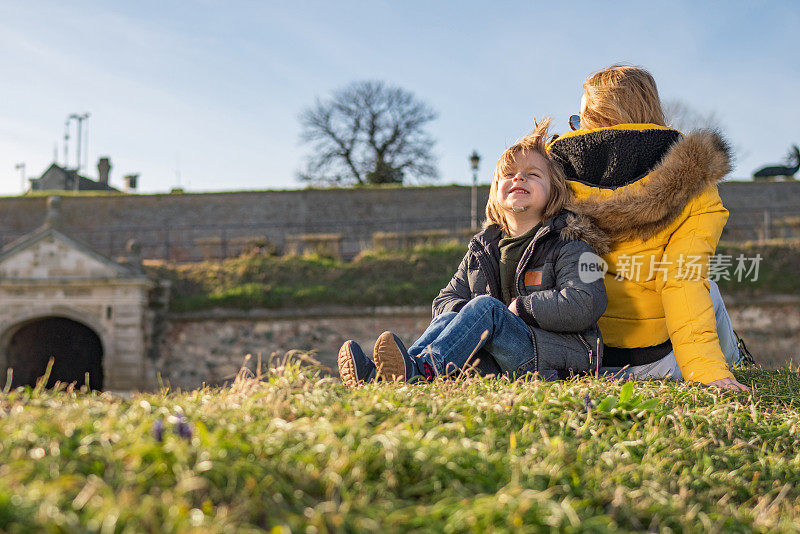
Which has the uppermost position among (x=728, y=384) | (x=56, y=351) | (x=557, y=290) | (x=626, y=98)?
(x=626, y=98)

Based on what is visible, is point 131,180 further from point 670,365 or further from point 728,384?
point 728,384

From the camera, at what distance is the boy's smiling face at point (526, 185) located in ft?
12.2

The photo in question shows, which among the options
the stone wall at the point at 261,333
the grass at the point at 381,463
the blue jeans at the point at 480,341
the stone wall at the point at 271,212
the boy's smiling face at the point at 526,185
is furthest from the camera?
the stone wall at the point at 271,212

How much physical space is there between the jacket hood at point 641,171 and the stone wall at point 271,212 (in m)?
21.0

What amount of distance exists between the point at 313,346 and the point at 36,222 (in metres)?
15.4

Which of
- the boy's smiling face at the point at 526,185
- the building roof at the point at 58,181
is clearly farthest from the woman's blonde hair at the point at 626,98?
the building roof at the point at 58,181

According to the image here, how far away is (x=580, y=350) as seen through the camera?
352cm

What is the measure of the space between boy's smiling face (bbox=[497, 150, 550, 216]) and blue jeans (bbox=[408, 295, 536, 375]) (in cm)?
61

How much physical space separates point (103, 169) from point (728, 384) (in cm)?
3841

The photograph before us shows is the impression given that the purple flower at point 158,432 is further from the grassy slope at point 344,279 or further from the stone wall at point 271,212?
the stone wall at point 271,212

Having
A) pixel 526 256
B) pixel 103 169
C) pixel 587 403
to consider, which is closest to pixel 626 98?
pixel 526 256

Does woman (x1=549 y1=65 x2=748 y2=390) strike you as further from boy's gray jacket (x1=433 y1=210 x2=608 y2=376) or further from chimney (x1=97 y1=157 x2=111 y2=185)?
chimney (x1=97 y1=157 x2=111 y2=185)

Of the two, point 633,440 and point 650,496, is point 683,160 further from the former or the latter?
point 650,496

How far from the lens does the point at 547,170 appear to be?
12.5 feet
